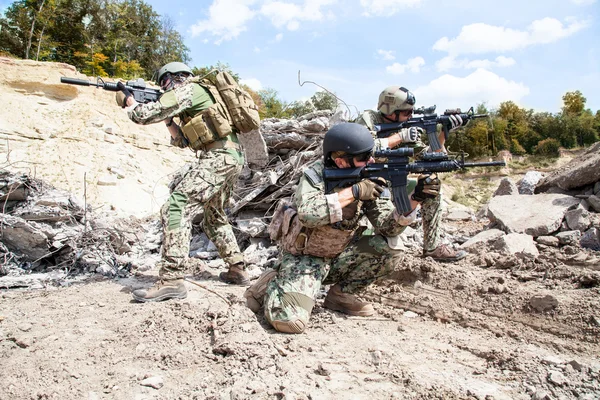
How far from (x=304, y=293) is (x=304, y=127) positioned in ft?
11.2

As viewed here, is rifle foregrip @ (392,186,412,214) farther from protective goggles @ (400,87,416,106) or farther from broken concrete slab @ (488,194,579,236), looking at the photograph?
broken concrete slab @ (488,194,579,236)

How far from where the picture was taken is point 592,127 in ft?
76.2

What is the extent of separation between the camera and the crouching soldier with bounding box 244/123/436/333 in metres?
2.89

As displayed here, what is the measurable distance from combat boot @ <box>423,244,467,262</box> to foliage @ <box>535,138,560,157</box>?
20.6 meters

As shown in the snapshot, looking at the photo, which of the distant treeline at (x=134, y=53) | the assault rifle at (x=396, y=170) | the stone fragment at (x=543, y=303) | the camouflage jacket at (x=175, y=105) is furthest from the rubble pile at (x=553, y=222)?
the distant treeline at (x=134, y=53)

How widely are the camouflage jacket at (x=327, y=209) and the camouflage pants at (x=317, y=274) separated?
147 mm

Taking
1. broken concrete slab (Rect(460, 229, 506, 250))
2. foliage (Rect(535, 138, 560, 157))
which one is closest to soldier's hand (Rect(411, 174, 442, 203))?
broken concrete slab (Rect(460, 229, 506, 250))

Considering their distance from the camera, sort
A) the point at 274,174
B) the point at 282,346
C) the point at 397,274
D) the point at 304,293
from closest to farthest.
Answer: the point at 282,346 < the point at 304,293 < the point at 397,274 < the point at 274,174

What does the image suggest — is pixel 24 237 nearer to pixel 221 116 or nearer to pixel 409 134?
pixel 221 116

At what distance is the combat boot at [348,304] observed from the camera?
334 cm

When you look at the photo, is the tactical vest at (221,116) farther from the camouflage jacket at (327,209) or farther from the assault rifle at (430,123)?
the assault rifle at (430,123)

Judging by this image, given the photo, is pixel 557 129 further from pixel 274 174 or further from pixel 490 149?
pixel 274 174

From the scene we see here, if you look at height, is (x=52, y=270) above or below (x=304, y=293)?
below

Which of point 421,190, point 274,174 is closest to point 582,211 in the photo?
point 421,190
